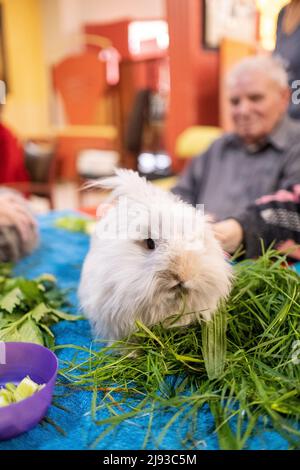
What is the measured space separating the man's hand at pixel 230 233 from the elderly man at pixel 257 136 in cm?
44

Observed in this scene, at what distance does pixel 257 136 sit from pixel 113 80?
467 cm

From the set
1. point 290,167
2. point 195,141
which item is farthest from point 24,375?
point 195,141

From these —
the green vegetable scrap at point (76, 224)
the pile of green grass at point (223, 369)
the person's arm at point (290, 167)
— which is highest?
the person's arm at point (290, 167)

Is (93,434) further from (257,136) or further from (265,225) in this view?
(257,136)

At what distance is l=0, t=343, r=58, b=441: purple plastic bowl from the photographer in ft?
1.66

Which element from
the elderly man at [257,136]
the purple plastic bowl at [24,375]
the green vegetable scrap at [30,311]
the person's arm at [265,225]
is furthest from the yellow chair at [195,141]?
the purple plastic bowl at [24,375]

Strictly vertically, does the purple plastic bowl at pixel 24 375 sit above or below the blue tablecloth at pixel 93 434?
above

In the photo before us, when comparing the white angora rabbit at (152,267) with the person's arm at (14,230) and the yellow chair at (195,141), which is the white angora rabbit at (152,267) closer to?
the person's arm at (14,230)

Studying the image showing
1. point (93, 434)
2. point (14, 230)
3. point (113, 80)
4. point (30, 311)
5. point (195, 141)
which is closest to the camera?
point (93, 434)

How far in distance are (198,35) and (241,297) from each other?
102 inches

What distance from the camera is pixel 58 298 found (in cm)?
94

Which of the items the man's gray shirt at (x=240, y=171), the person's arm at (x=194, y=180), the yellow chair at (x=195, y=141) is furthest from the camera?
the yellow chair at (x=195, y=141)

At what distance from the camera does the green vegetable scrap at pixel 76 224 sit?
1644 mm

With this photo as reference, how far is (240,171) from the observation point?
4.81ft
